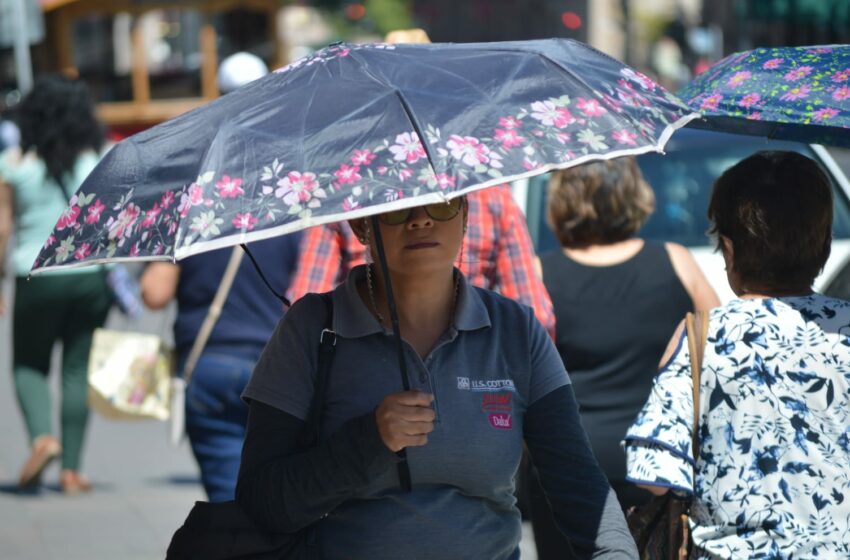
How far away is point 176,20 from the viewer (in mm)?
24406

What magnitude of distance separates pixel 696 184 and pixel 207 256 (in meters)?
2.88

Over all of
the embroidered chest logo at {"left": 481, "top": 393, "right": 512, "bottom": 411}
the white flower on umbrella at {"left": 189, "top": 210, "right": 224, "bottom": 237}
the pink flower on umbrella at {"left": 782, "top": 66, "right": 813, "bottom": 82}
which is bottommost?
the embroidered chest logo at {"left": 481, "top": 393, "right": 512, "bottom": 411}

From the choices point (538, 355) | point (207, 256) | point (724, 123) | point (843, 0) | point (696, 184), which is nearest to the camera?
point (538, 355)

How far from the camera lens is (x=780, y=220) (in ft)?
9.75

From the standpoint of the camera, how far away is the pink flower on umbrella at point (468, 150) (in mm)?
2379

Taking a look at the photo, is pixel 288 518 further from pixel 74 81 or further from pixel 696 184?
pixel 74 81

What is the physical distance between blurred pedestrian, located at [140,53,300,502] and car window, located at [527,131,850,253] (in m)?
2.00

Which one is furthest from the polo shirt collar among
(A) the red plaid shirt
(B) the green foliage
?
(B) the green foliage

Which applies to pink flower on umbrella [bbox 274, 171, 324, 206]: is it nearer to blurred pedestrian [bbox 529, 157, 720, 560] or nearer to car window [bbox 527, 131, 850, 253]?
blurred pedestrian [bbox 529, 157, 720, 560]

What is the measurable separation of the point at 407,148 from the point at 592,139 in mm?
345

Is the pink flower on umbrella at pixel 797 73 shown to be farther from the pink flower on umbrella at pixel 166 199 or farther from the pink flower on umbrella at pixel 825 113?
the pink flower on umbrella at pixel 166 199

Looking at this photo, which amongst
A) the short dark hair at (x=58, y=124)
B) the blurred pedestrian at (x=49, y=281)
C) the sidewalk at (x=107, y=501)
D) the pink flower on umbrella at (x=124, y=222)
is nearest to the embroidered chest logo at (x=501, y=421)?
the pink flower on umbrella at (x=124, y=222)

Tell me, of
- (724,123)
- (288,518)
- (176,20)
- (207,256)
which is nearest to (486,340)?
(288,518)

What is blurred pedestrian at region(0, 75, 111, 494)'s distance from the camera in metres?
7.20
